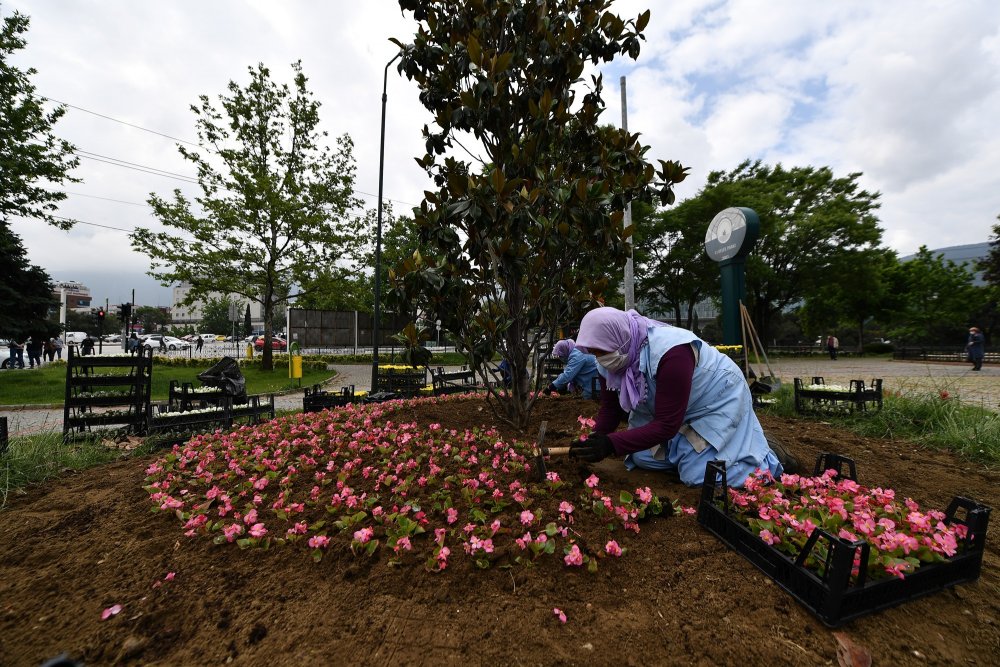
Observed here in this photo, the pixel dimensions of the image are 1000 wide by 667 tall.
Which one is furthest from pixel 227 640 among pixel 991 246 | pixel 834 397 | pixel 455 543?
pixel 991 246

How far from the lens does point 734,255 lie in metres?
9.74

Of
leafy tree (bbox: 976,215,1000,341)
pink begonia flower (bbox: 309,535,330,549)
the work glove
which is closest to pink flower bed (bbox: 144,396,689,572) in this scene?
pink begonia flower (bbox: 309,535,330,549)

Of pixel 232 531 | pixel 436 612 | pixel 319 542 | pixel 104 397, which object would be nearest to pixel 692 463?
pixel 436 612

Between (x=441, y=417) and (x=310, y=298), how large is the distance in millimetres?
15475

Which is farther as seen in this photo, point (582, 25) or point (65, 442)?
point (65, 442)

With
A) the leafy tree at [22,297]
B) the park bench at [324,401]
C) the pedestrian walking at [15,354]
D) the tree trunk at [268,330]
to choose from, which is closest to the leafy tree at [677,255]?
the tree trunk at [268,330]

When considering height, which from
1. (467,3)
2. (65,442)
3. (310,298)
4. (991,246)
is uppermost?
(991,246)

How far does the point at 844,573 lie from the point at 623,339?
4.58ft

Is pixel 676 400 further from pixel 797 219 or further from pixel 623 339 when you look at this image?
pixel 797 219

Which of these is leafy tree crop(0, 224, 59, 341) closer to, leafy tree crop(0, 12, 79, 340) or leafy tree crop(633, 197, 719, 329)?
leafy tree crop(0, 12, 79, 340)

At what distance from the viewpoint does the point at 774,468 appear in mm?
2543

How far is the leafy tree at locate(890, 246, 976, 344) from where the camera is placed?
84.0ft

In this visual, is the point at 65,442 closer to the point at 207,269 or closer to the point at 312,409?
the point at 312,409

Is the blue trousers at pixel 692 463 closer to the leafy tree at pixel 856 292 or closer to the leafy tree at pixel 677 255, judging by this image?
the leafy tree at pixel 677 255
